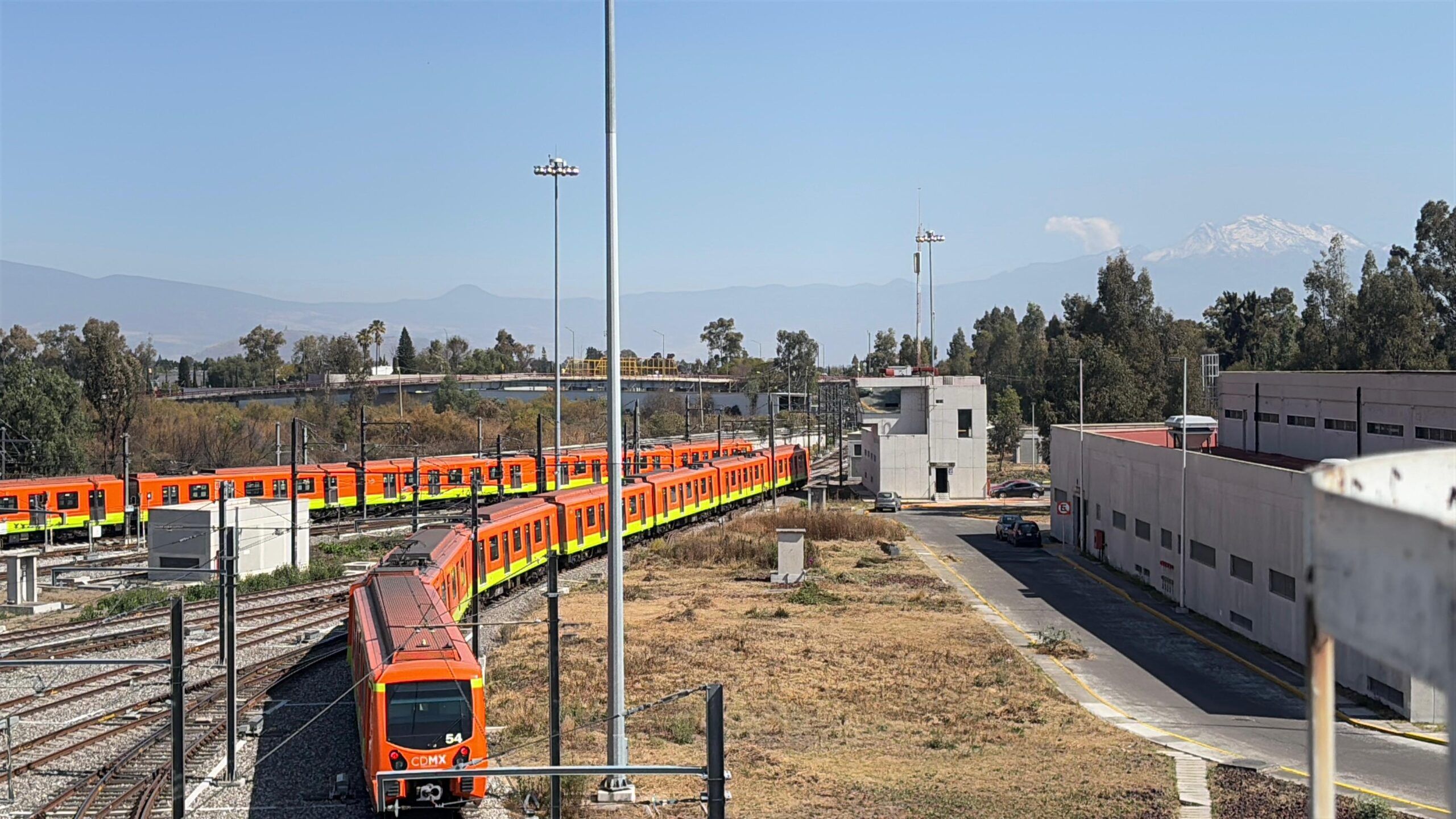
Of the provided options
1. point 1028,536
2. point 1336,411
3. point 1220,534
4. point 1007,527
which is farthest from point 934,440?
point 1220,534

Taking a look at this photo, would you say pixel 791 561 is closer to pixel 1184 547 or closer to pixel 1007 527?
pixel 1184 547

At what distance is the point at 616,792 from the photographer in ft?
55.6

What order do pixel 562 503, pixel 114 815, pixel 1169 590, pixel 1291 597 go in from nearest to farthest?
1. pixel 114 815
2. pixel 1291 597
3. pixel 1169 590
4. pixel 562 503

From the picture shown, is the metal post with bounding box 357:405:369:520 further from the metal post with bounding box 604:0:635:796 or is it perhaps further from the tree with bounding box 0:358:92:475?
the metal post with bounding box 604:0:635:796

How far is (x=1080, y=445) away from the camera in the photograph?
145ft

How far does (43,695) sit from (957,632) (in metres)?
19.1

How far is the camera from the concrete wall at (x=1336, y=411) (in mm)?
29328

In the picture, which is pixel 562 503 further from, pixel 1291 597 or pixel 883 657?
pixel 1291 597

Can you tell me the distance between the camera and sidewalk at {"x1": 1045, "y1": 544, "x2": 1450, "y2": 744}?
20484 millimetres

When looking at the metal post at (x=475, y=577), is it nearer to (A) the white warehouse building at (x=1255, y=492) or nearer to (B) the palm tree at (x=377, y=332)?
(A) the white warehouse building at (x=1255, y=492)

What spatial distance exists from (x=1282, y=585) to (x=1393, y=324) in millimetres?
47195

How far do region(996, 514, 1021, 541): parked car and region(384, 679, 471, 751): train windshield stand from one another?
34167 millimetres

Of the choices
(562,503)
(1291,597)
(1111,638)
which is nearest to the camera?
(1291,597)

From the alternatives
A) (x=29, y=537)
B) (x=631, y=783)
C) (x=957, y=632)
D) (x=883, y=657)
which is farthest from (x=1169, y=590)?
(x=29, y=537)
